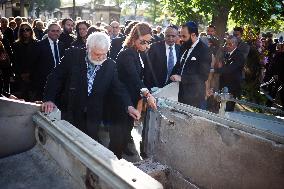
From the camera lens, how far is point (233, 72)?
7.74 m

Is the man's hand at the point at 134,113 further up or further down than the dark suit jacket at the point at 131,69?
further down

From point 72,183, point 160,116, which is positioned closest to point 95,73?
point 160,116

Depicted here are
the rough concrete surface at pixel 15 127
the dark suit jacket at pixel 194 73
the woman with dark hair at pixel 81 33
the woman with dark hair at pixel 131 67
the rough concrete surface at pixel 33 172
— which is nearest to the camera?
the rough concrete surface at pixel 33 172

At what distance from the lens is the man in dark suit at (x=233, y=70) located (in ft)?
25.0

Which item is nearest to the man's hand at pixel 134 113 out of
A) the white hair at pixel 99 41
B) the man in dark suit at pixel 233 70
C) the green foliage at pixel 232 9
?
the white hair at pixel 99 41

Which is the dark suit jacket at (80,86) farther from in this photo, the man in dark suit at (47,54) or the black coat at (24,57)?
the black coat at (24,57)

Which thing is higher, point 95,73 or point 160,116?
point 95,73

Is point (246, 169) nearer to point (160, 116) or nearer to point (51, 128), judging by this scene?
point (160, 116)

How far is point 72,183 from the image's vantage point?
2.36 m

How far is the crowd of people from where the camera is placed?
3.75 meters

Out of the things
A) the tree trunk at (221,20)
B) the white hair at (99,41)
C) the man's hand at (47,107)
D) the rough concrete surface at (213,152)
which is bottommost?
the rough concrete surface at (213,152)

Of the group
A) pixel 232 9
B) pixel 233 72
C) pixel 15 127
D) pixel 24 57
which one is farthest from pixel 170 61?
pixel 232 9

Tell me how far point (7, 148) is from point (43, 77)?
405 cm

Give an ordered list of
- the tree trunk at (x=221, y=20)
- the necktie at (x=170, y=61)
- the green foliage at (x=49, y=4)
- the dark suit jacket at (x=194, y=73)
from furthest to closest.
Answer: the green foliage at (x=49, y=4) → the tree trunk at (x=221, y=20) → the necktie at (x=170, y=61) → the dark suit jacket at (x=194, y=73)
